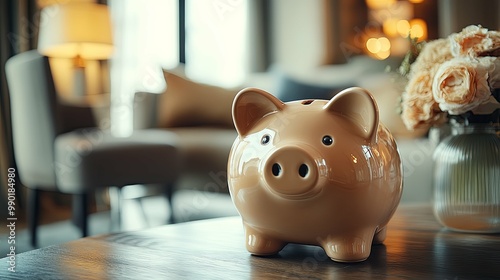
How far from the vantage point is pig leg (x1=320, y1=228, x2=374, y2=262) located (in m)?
0.57

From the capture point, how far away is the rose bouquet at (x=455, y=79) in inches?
27.8

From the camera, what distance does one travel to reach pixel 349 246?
573 mm

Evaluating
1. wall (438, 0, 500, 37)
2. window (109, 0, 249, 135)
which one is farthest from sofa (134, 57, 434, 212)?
wall (438, 0, 500, 37)

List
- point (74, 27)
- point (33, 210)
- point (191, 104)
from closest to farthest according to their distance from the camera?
point (33, 210), point (74, 27), point (191, 104)

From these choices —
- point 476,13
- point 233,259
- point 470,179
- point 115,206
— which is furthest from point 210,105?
point 233,259

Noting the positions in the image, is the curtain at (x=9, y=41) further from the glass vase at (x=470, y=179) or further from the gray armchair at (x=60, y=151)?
the glass vase at (x=470, y=179)

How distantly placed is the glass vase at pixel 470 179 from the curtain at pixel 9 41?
9.20 feet

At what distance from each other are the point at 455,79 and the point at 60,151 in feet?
5.25

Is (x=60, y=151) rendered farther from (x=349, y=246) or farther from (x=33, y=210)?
(x=349, y=246)

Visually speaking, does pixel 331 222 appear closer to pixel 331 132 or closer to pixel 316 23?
pixel 331 132

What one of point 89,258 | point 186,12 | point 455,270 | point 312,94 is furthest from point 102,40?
point 455,270

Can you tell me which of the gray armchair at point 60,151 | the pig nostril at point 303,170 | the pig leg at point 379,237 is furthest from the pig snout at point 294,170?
the gray armchair at point 60,151

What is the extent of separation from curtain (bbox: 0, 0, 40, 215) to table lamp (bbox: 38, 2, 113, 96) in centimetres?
35

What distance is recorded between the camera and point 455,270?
21.5 inches
